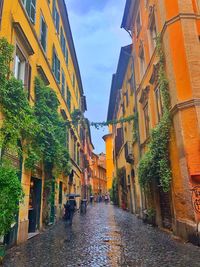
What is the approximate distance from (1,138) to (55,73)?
9396 millimetres

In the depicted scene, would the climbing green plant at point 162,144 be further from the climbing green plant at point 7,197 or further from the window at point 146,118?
the climbing green plant at point 7,197

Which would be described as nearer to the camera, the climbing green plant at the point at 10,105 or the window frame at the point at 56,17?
the climbing green plant at the point at 10,105

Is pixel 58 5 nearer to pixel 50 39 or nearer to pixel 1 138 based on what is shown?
pixel 50 39

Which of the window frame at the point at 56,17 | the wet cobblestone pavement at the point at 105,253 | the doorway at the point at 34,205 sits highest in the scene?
the window frame at the point at 56,17

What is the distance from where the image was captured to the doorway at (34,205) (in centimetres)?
1010

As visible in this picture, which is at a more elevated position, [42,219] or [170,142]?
[170,142]

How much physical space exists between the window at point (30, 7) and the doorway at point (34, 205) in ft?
22.0

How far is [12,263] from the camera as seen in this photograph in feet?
18.0

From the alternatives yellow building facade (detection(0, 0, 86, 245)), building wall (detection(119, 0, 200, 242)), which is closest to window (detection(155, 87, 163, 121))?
building wall (detection(119, 0, 200, 242))

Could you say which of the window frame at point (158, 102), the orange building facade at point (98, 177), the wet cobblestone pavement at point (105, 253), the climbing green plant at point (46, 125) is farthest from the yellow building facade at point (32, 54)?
the orange building facade at point (98, 177)

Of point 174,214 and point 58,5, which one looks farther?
point 58,5

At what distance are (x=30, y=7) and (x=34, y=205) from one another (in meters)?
8.19

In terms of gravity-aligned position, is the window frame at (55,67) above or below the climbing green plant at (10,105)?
above

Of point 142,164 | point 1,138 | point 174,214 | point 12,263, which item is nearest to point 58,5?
point 142,164
